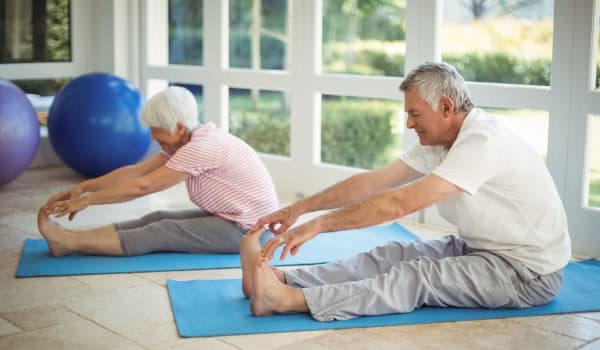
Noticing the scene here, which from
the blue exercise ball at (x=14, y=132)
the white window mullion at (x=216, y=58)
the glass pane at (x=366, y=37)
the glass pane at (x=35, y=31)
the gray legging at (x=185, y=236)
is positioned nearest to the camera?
the gray legging at (x=185, y=236)

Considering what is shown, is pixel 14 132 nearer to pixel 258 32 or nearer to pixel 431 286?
pixel 258 32

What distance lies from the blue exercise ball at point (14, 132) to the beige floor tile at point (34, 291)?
74.0 inches

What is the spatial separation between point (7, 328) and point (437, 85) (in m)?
1.72

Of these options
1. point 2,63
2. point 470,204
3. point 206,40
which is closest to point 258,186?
point 470,204

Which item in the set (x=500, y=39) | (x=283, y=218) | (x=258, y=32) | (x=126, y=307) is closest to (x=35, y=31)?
(x=258, y=32)

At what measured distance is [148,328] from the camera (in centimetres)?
294

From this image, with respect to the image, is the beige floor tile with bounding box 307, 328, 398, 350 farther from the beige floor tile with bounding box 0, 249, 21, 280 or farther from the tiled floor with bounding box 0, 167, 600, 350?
the beige floor tile with bounding box 0, 249, 21, 280

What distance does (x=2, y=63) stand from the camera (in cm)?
640

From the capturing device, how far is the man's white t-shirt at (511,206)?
289 cm

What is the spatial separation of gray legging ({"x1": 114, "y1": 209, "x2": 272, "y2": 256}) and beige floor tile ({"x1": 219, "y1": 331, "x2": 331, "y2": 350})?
1.08 metres

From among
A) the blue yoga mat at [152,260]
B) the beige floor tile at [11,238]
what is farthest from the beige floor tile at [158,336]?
the beige floor tile at [11,238]

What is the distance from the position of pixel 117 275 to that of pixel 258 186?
0.75m

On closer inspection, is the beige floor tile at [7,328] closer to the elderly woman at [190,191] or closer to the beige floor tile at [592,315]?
the elderly woman at [190,191]

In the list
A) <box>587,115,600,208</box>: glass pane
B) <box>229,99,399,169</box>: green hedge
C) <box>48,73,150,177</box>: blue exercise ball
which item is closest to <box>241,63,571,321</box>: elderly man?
<box>587,115,600,208</box>: glass pane
